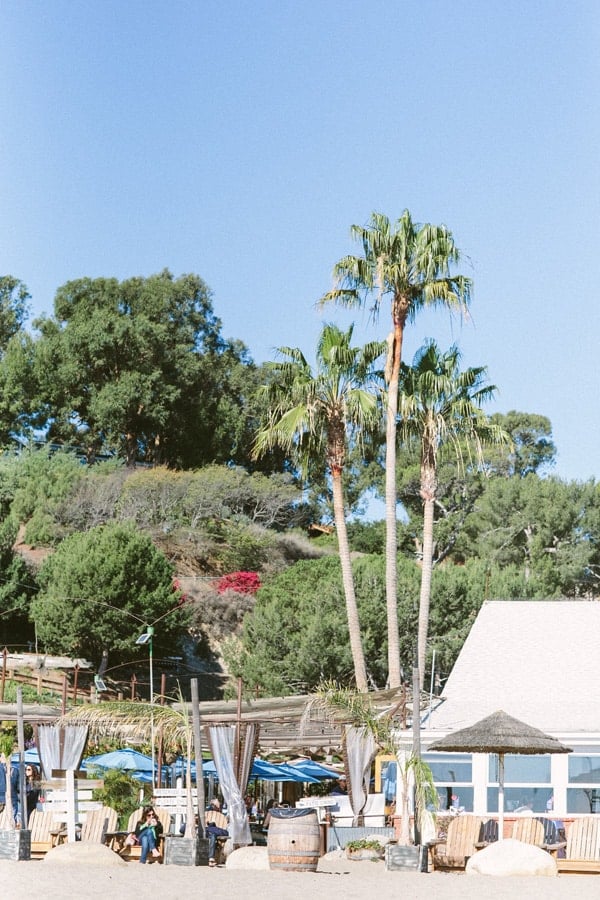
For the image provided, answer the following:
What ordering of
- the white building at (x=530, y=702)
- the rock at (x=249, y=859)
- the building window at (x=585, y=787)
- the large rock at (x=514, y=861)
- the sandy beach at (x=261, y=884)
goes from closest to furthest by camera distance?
the sandy beach at (x=261, y=884) < the large rock at (x=514, y=861) < the rock at (x=249, y=859) < the building window at (x=585, y=787) < the white building at (x=530, y=702)

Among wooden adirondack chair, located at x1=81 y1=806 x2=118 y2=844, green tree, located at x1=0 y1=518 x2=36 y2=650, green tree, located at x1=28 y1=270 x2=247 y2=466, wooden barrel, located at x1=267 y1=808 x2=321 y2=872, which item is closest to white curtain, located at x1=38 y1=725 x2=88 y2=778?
wooden adirondack chair, located at x1=81 y1=806 x2=118 y2=844

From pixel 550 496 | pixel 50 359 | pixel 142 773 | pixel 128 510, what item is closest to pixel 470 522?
pixel 550 496

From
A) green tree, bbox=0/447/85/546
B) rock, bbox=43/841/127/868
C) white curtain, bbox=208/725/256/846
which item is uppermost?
green tree, bbox=0/447/85/546

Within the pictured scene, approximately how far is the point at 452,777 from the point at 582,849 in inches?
165

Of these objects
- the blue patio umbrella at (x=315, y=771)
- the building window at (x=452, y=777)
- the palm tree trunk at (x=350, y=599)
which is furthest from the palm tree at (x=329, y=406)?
the building window at (x=452, y=777)

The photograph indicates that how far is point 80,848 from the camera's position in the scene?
55.8 feet

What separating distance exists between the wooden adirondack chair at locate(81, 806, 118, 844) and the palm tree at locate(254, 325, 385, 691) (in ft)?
43.8

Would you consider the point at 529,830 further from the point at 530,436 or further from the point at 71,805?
the point at 530,436

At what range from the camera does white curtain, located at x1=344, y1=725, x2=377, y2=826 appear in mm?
19641

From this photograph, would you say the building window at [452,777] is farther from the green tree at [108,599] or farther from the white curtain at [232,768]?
the green tree at [108,599]

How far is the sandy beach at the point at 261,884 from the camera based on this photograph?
13.3 metres

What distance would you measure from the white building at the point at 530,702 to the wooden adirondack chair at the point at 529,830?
2719 millimetres

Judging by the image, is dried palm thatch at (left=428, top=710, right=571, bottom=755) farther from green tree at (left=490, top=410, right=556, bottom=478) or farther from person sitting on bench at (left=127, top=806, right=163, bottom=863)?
green tree at (left=490, top=410, right=556, bottom=478)

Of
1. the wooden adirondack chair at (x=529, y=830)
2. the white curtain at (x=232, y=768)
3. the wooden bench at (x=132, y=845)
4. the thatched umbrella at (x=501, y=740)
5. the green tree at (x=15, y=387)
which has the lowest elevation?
the wooden bench at (x=132, y=845)
